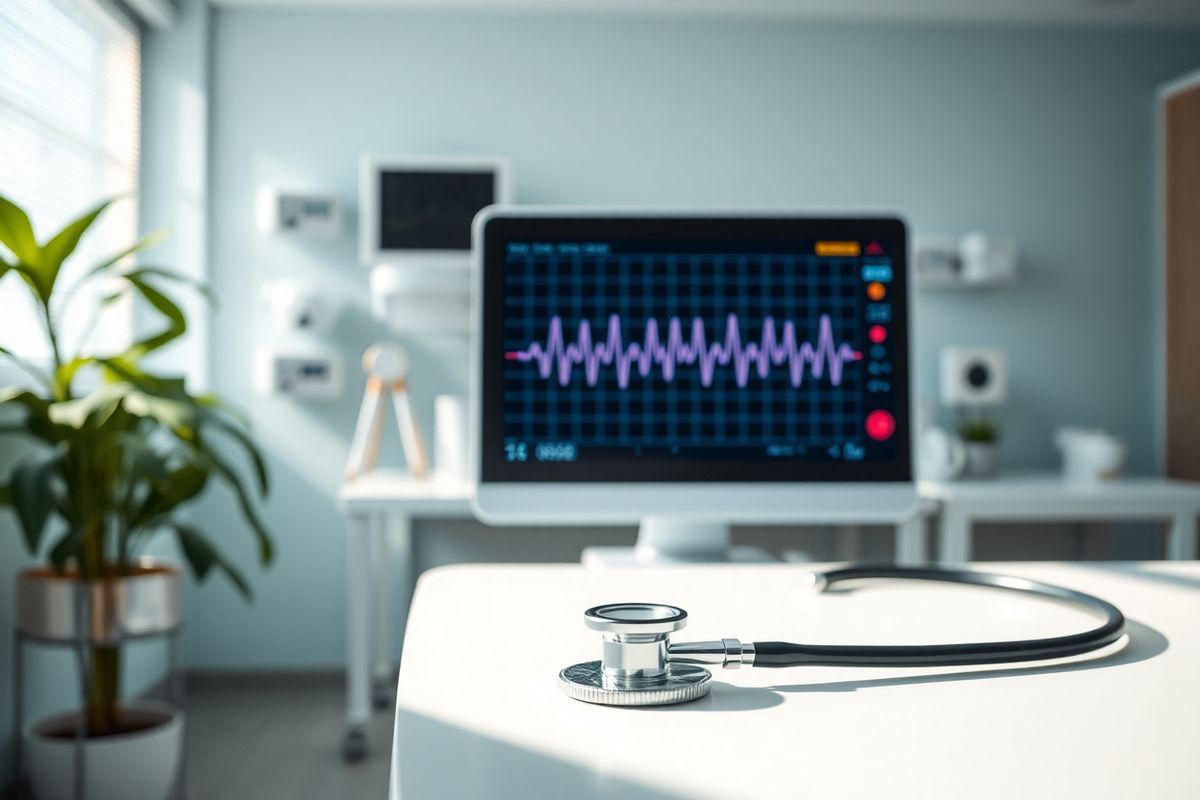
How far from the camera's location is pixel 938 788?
46cm

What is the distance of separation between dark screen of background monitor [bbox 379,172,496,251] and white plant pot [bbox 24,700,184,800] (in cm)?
163

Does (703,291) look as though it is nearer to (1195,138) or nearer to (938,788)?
(938,788)

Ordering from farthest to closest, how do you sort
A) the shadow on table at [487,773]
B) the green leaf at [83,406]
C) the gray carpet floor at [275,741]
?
the gray carpet floor at [275,741], the green leaf at [83,406], the shadow on table at [487,773]

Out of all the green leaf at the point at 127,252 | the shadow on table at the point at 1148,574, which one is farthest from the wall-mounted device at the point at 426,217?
the shadow on table at the point at 1148,574

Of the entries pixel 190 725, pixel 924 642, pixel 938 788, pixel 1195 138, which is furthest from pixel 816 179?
pixel 938 788

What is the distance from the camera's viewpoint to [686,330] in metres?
1.20

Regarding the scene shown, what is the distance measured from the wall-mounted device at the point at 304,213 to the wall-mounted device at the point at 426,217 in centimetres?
14

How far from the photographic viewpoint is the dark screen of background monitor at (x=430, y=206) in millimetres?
3145

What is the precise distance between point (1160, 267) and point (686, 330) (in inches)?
120

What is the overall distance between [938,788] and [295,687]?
3.19 meters

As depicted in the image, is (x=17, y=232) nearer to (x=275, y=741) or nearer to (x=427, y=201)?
(x=427, y=201)

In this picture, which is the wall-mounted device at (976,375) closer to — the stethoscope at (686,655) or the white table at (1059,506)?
the white table at (1059,506)

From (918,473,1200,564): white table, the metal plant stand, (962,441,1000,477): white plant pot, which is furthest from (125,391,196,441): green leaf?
(962,441,1000,477): white plant pot

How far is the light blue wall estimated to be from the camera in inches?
130
